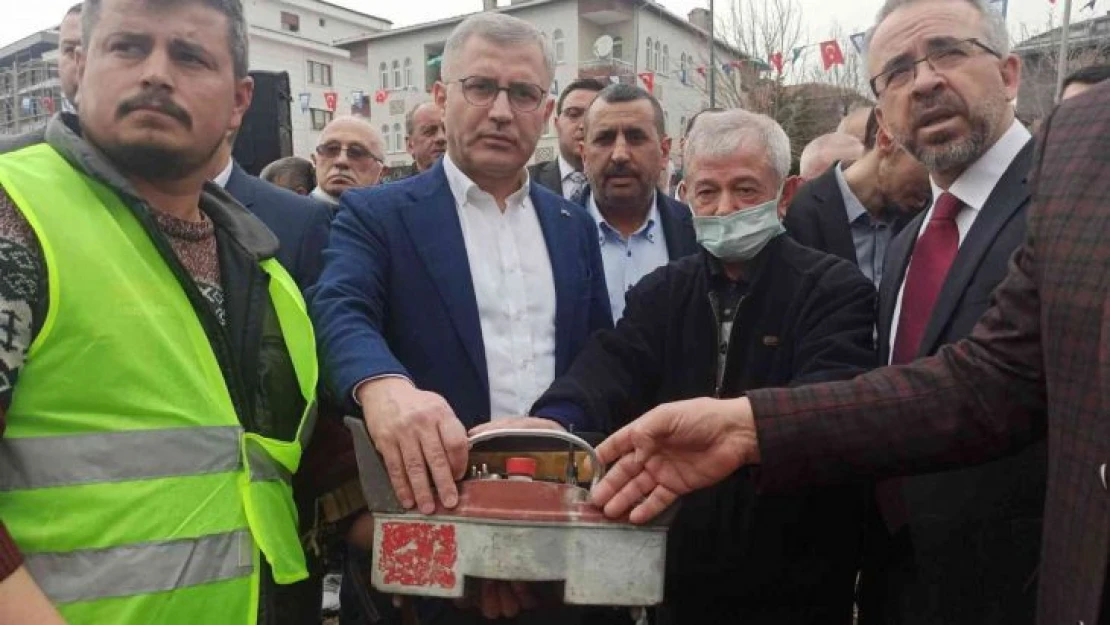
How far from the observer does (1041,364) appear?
1653 millimetres

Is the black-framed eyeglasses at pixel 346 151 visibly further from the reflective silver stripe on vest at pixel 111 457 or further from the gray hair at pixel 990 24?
the reflective silver stripe on vest at pixel 111 457

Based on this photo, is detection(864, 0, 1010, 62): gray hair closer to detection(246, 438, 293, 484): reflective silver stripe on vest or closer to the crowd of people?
the crowd of people

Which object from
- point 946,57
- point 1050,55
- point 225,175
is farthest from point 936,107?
point 1050,55

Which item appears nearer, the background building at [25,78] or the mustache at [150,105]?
the mustache at [150,105]

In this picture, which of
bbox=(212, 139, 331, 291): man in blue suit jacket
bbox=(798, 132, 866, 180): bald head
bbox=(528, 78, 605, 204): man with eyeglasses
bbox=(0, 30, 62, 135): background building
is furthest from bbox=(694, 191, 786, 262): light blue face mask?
bbox=(0, 30, 62, 135): background building

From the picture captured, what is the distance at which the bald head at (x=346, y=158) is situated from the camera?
5906mm

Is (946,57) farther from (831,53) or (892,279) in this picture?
(831,53)

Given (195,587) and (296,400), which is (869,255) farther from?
(195,587)

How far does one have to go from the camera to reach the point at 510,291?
256 cm

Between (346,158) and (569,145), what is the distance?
1557 millimetres

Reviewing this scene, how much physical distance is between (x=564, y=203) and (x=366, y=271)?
0.82 metres

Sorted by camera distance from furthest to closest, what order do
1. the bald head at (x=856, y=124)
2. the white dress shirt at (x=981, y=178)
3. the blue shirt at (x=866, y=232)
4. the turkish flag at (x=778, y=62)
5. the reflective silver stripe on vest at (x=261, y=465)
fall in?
the turkish flag at (x=778, y=62) → the bald head at (x=856, y=124) → the blue shirt at (x=866, y=232) → the white dress shirt at (x=981, y=178) → the reflective silver stripe on vest at (x=261, y=465)

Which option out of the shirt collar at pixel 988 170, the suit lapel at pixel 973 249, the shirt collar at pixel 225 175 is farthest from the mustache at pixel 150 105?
the shirt collar at pixel 988 170

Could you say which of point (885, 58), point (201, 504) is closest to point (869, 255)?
point (885, 58)
